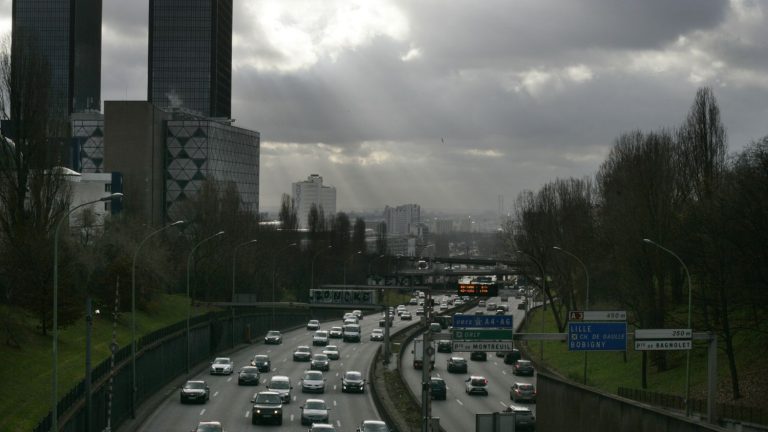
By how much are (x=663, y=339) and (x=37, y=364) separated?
29.1m

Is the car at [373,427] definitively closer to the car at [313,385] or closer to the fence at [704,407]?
the fence at [704,407]

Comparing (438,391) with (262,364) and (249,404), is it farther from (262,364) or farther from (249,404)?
(262,364)

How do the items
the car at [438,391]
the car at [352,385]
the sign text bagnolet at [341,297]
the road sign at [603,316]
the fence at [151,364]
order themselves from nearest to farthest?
1. the road sign at [603,316]
2. the fence at [151,364]
3. the car at [438,391]
4. the car at [352,385]
5. the sign text bagnolet at [341,297]

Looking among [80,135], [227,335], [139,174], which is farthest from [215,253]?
[80,135]

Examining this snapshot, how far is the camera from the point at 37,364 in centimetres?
4678

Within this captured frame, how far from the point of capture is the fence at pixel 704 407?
39.8m

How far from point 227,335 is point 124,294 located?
52.5 ft

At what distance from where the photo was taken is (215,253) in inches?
4033

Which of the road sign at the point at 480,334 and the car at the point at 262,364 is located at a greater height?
the road sign at the point at 480,334

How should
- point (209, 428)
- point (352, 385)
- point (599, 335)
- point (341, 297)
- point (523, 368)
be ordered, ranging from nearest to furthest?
point (599, 335) → point (209, 428) → point (352, 385) → point (523, 368) → point (341, 297)

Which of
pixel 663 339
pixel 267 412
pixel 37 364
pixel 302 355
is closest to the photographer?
pixel 663 339

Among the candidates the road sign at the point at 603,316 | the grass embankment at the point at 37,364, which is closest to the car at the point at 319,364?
the grass embankment at the point at 37,364

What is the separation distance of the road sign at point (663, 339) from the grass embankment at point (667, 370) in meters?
14.9

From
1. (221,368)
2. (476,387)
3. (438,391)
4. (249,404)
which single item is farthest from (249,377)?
(476,387)
